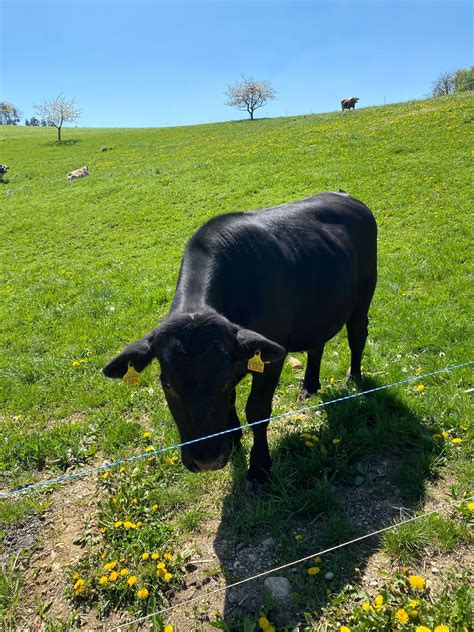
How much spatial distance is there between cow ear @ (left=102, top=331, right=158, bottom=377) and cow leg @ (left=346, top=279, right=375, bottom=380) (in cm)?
345

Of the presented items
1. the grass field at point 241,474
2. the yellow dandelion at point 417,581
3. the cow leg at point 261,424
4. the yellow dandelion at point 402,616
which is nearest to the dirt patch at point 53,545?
the grass field at point 241,474

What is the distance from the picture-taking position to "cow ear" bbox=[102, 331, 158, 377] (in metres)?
3.53

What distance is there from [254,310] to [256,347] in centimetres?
93

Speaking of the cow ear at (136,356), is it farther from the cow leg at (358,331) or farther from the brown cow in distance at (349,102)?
the brown cow in distance at (349,102)

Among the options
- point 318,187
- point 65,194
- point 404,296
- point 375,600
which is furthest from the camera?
point 65,194

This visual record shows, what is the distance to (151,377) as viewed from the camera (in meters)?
6.70

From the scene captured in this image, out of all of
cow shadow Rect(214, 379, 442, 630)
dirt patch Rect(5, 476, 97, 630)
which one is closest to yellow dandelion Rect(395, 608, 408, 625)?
cow shadow Rect(214, 379, 442, 630)

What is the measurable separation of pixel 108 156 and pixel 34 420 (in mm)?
37660

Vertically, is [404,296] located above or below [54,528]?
above

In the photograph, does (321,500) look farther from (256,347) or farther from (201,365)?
(201,365)

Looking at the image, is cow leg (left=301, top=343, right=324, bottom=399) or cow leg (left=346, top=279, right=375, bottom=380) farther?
cow leg (left=346, top=279, right=375, bottom=380)

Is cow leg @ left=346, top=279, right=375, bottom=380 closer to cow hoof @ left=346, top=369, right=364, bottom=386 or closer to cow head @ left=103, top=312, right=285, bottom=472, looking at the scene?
cow hoof @ left=346, top=369, right=364, bottom=386

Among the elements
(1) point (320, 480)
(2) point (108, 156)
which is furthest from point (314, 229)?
(2) point (108, 156)

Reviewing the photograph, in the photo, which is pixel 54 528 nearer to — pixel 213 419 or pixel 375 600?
pixel 213 419
